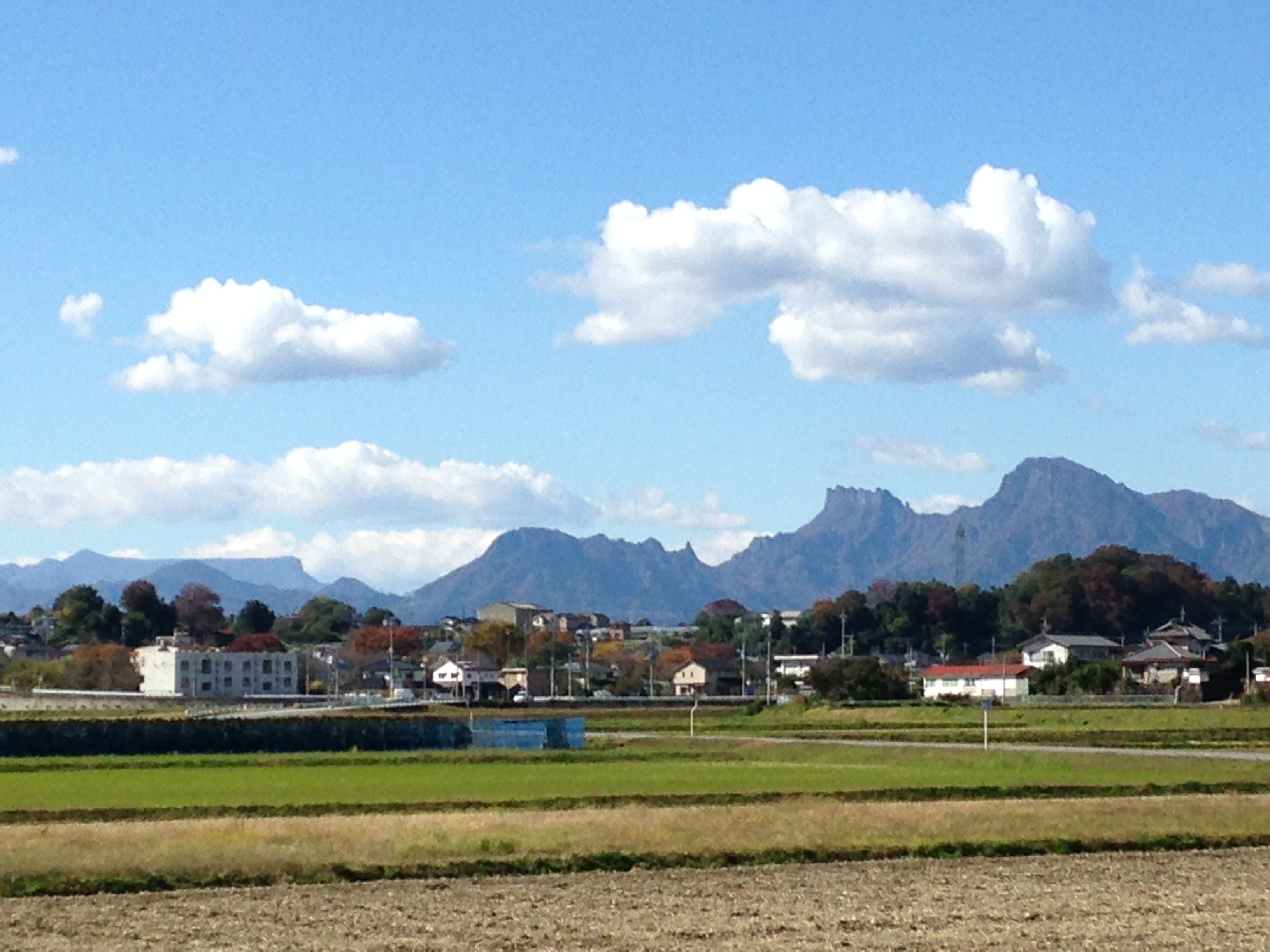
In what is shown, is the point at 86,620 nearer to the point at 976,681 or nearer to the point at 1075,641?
the point at 976,681

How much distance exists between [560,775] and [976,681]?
278 feet

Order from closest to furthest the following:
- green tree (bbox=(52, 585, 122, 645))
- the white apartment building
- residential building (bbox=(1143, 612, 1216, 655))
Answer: the white apartment building → residential building (bbox=(1143, 612, 1216, 655)) → green tree (bbox=(52, 585, 122, 645))

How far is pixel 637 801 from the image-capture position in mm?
35188

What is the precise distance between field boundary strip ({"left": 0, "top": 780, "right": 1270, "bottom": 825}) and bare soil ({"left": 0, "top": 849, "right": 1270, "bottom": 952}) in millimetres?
10522

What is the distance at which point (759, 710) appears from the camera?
10094 centimetres

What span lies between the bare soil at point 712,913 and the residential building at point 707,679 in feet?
431

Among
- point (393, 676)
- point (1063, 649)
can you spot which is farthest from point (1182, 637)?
point (393, 676)

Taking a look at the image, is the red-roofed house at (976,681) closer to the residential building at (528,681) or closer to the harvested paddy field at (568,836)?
the residential building at (528,681)

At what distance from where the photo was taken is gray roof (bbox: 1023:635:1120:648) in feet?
508

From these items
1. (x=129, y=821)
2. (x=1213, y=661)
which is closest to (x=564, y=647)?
(x=1213, y=661)

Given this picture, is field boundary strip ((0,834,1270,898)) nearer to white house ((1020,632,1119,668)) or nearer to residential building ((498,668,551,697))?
residential building ((498,668,551,697))

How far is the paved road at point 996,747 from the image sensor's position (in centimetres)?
5159

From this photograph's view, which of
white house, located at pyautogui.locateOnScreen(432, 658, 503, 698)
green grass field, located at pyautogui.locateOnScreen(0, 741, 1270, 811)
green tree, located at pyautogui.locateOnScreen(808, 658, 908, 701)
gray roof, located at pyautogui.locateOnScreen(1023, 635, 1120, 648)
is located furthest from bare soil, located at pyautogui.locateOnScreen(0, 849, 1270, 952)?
gray roof, located at pyautogui.locateOnScreen(1023, 635, 1120, 648)

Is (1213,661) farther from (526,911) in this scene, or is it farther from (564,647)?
(526,911)
